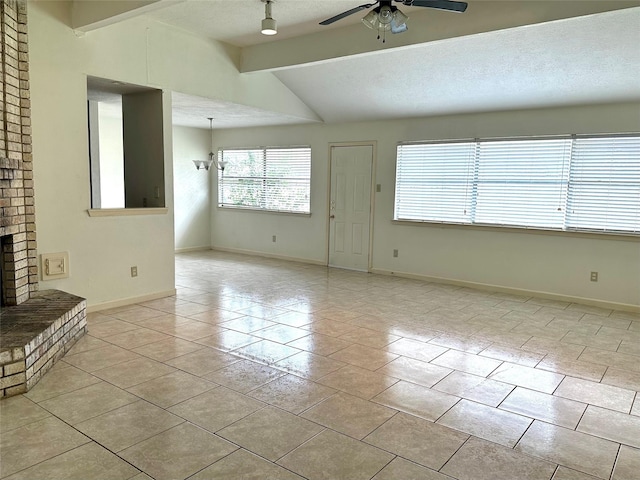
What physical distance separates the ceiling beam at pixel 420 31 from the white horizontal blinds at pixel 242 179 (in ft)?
9.41

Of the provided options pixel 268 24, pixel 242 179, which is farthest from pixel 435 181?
pixel 242 179

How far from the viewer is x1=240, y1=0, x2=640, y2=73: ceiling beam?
3.51 m

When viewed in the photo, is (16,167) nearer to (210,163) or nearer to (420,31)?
(420,31)

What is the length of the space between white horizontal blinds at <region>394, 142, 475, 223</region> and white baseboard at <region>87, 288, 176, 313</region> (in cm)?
341

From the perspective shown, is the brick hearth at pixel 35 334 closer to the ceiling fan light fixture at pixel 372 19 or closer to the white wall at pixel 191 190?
the ceiling fan light fixture at pixel 372 19

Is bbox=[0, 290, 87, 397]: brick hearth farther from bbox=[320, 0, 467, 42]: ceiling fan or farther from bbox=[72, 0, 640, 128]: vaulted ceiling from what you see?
bbox=[320, 0, 467, 42]: ceiling fan

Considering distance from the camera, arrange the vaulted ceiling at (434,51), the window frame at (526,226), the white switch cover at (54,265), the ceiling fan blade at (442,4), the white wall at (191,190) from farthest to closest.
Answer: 1. the white wall at (191,190)
2. the window frame at (526,226)
3. the white switch cover at (54,265)
4. the vaulted ceiling at (434,51)
5. the ceiling fan blade at (442,4)

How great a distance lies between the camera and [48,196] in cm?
394

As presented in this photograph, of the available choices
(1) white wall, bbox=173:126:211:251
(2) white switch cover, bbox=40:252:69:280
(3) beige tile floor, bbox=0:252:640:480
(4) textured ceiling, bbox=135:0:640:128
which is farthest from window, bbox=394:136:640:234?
(2) white switch cover, bbox=40:252:69:280

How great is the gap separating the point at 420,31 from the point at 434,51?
0.71m

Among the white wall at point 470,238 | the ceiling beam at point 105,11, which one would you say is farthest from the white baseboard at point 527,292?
the ceiling beam at point 105,11

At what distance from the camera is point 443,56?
4.86 m

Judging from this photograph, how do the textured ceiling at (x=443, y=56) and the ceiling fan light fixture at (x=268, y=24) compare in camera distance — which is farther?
the textured ceiling at (x=443, y=56)

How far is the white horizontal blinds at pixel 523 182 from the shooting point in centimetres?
541
